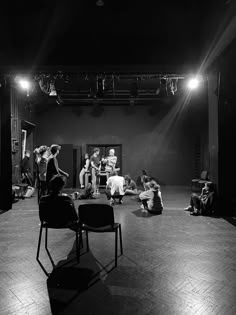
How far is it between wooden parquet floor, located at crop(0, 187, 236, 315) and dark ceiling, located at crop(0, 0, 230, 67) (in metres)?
3.79

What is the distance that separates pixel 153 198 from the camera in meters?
6.04

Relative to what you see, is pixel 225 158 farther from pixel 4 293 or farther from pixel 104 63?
pixel 4 293

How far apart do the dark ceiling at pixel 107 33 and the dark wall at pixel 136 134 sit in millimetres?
6777

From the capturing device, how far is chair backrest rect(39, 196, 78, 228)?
126 inches

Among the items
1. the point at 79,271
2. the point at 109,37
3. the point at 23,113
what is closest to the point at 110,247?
the point at 79,271

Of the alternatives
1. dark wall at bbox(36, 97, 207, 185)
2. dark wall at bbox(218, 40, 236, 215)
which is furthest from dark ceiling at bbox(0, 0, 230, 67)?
dark wall at bbox(36, 97, 207, 185)

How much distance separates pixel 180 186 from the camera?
1198 centimetres

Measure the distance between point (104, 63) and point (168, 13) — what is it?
1752mm

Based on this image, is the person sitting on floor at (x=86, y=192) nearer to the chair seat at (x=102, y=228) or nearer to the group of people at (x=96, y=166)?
the group of people at (x=96, y=166)

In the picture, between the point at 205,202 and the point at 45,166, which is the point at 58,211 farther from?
the point at 205,202

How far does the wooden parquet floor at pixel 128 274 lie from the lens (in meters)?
2.30

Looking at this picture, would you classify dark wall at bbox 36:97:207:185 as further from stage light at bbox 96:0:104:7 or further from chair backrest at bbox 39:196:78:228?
chair backrest at bbox 39:196:78:228

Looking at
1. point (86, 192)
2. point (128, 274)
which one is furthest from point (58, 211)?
point (86, 192)

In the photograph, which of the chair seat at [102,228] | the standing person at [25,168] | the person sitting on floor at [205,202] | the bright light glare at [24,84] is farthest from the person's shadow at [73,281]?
the bright light glare at [24,84]
